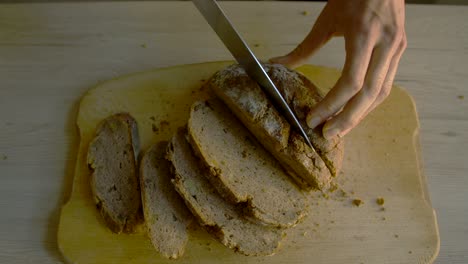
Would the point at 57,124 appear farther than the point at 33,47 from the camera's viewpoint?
No

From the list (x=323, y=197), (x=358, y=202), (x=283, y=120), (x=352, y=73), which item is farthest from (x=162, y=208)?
(x=352, y=73)

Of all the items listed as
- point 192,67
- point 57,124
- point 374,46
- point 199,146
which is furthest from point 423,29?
point 57,124

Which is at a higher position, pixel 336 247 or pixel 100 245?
pixel 100 245

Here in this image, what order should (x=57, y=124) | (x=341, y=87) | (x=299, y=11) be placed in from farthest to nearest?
1. (x=299, y=11)
2. (x=57, y=124)
3. (x=341, y=87)

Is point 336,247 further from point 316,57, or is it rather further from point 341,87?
point 316,57

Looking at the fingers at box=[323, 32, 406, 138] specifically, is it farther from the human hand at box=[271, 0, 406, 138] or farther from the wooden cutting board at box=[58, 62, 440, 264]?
the wooden cutting board at box=[58, 62, 440, 264]

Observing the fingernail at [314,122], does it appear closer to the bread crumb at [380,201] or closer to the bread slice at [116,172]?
the bread crumb at [380,201]

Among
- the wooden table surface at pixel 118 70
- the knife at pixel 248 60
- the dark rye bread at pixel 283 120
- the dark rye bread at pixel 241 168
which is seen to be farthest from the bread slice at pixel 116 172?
the knife at pixel 248 60

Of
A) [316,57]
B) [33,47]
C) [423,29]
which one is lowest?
[423,29]
